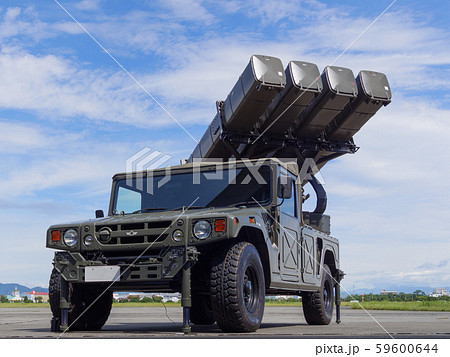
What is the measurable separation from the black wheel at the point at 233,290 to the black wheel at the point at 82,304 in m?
1.65

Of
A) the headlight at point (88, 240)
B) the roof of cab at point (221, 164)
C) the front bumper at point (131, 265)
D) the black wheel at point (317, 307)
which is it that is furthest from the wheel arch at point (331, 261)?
the headlight at point (88, 240)

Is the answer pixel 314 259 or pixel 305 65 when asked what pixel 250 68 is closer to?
pixel 305 65

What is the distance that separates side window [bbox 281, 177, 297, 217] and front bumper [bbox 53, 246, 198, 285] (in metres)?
2.00

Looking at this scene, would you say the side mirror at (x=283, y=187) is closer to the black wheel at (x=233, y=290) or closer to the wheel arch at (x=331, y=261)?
the black wheel at (x=233, y=290)

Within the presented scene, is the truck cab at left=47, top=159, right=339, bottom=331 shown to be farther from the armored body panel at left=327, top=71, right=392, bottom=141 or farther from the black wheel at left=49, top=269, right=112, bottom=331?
the armored body panel at left=327, top=71, right=392, bottom=141

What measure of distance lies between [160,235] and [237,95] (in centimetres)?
474

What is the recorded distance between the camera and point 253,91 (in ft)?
35.7

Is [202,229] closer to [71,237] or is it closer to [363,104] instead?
[71,237]

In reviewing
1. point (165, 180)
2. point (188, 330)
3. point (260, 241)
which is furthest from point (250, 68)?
point (188, 330)

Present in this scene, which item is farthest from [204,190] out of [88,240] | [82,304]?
[82,304]

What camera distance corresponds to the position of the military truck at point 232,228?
6.92m

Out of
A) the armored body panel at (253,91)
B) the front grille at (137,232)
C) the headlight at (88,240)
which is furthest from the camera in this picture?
the armored body panel at (253,91)

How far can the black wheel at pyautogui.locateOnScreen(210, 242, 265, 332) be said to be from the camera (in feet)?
22.0

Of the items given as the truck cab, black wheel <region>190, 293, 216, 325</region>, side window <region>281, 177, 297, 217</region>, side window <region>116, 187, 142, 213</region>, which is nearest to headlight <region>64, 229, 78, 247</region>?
the truck cab
